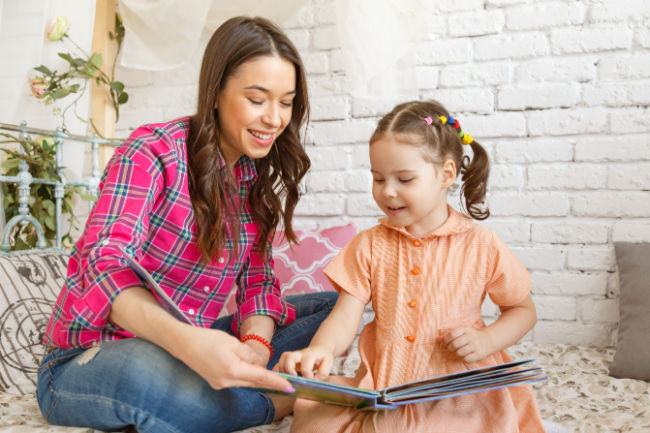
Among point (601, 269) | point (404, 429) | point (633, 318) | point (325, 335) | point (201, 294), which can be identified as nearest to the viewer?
point (404, 429)

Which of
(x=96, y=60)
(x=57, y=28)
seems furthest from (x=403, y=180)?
(x=96, y=60)

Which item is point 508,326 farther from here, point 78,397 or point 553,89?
point 553,89

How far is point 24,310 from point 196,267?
56 centimetres

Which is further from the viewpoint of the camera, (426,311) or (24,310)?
(24,310)

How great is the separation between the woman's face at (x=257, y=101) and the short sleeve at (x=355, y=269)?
0.27m

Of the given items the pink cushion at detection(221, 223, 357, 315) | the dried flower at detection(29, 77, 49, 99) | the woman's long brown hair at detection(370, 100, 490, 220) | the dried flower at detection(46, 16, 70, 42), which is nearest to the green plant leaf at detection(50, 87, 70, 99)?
the dried flower at detection(29, 77, 49, 99)

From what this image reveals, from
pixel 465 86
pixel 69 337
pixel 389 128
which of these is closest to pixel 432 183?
pixel 389 128

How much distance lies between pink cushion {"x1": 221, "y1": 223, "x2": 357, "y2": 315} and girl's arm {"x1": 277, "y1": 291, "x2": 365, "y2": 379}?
2.18ft

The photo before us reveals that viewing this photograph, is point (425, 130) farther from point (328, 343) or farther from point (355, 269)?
point (328, 343)

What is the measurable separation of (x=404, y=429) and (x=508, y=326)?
0.94 feet

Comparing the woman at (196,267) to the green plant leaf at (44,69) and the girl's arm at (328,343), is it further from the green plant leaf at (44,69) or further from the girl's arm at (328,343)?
the green plant leaf at (44,69)

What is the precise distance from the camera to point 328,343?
41.6 inches

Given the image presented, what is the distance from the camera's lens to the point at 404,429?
0.97 metres

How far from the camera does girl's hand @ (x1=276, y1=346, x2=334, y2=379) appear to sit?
95 centimetres
